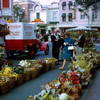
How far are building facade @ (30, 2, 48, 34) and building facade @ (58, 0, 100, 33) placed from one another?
13.5 ft

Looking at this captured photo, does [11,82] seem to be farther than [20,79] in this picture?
No

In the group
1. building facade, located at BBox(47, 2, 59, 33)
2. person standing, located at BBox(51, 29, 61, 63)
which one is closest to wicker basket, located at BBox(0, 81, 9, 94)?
person standing, located at BBox(51, 29, 61, 63)

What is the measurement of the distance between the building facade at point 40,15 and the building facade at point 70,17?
4126 millimetres

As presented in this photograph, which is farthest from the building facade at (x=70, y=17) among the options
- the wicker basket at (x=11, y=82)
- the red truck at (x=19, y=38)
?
the wicker basket at (x=11, y=82)

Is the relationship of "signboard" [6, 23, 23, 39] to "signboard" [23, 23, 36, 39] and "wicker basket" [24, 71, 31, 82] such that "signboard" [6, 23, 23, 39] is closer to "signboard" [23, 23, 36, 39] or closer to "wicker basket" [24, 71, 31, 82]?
"signboard" [23, 23, 36, 39]

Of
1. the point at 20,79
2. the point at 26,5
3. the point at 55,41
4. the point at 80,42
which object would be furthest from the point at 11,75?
the point at 26,5

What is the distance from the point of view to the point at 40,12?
49.2m

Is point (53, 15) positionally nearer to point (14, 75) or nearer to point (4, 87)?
point (14, 75)

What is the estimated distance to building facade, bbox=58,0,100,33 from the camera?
4203 cm

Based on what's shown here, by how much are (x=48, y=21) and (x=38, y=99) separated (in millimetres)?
45372

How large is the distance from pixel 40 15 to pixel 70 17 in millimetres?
8034

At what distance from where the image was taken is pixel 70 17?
46094 mm

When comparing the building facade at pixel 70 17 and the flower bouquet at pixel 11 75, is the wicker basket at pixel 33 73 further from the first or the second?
the building facade at pixel 70 17

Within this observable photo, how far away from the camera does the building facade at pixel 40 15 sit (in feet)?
158
